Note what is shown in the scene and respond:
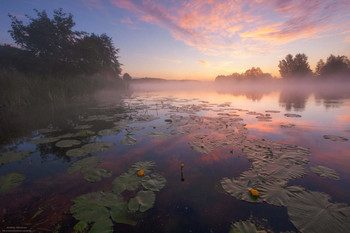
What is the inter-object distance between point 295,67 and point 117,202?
80.3 m

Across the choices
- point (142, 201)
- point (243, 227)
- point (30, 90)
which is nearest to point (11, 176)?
point (142, 201)

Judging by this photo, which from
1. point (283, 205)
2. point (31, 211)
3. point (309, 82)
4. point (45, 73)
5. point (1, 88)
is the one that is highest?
point (309, 82)

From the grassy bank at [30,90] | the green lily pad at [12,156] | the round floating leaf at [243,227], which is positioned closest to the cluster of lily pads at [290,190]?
the round floating leaf at [243,227]

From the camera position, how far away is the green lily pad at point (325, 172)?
10.3 feet

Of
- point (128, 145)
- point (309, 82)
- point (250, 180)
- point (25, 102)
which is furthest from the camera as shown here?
point (309, 82)

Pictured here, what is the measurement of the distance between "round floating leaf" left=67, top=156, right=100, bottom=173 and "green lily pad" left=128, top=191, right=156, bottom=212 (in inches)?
69.8

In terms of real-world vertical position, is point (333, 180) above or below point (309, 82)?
below

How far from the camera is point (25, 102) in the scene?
12.0m

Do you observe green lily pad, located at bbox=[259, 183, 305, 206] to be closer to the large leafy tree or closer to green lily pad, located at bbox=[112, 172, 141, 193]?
green lily pad, located at bbox=[112, 172, 141, 193]

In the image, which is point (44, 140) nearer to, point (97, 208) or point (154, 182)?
point (97, 208)

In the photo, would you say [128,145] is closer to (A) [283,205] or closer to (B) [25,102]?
(A) [283,205]

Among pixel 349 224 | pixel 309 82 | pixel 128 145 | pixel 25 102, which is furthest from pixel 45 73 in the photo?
pixel 309 82

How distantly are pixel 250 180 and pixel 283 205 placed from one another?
668mm

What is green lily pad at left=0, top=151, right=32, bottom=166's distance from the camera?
4.00 metres
